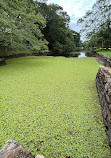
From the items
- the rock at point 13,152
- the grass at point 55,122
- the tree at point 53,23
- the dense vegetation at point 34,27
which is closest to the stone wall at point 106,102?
the grass at point 55,122

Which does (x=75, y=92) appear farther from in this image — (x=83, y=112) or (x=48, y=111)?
(x=48, y=111)

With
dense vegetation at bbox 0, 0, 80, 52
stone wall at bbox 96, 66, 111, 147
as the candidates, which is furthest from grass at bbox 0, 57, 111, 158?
dense vegetation at bbox 0, 0, 80, 52

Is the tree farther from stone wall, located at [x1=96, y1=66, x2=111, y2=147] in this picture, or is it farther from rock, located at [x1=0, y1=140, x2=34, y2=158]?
rock, located at [x1=0, y1=140, x2=34, y2=158]

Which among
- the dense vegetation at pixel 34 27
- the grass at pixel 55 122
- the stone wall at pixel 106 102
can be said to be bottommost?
the grass at pixel 55 122

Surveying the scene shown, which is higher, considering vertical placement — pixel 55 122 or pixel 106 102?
pixel 106 102

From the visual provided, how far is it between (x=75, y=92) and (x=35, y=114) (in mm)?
1193

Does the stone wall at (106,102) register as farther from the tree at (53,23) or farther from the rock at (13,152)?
the tree at (53,23)

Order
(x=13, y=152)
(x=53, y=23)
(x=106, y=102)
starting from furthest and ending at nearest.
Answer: (x=53, y=23)
(x=106, y=102)
(x=13, y=152)

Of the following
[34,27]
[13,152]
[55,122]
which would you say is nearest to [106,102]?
[55,122]

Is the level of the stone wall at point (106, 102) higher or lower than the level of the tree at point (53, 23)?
lower

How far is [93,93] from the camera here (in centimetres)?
249

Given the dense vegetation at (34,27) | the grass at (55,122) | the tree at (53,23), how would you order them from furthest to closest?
the tree at (53,23)
the dense vegetation at (34,27)
the grass at (55,122)

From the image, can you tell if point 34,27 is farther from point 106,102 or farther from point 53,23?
point 53,23

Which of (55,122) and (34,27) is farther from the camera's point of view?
(34,27)
